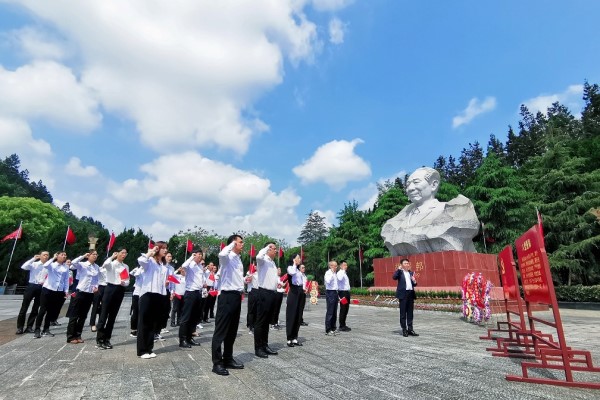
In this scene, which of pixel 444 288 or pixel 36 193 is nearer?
pixel 444 288

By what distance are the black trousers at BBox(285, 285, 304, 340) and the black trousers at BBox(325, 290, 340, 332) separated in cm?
145

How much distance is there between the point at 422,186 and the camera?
1869 cm

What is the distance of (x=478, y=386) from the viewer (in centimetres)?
358

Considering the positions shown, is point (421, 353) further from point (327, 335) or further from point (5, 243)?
point (5, 243)

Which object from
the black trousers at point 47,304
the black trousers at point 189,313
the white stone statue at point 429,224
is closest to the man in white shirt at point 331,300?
the black trousers at point 189,313

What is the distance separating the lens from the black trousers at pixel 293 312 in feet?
21.2

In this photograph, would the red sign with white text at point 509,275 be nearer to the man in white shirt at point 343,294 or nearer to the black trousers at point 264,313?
the man in white shirt at point 343,294

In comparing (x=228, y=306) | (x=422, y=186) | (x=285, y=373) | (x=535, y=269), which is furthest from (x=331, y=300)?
(x=422, y=186)

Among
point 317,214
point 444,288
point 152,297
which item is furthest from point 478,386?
point 317,214

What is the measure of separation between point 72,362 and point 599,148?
40.4 meters

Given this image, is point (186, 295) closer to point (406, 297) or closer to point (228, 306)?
point (228, 306)

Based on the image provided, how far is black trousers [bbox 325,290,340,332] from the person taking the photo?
811cm

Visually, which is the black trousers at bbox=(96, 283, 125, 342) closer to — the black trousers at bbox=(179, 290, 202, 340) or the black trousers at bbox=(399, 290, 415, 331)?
the black trousers at bbox=(179, 290, 202, 340)

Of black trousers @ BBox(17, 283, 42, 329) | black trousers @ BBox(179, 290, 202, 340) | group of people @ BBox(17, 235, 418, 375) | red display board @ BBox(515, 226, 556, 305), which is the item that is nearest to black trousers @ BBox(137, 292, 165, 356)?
group of people @ BBox(17, 235, 418, 375)
